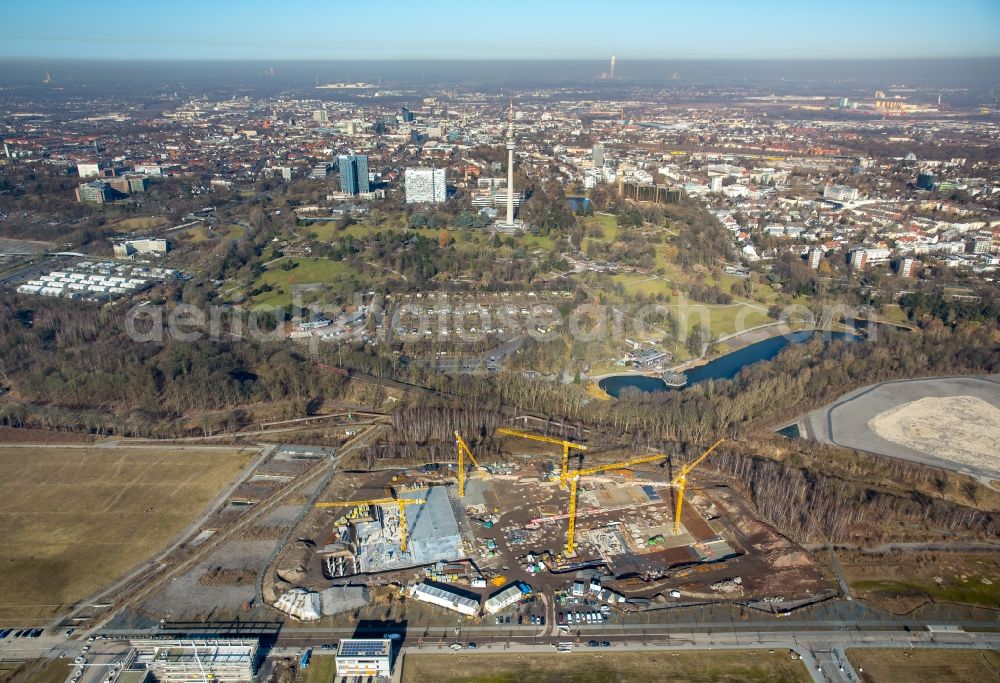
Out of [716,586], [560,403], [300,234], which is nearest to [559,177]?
[300,234]

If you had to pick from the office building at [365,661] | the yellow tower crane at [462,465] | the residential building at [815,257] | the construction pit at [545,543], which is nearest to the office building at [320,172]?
the residential building at [815,257]

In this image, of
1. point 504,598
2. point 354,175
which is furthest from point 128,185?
point 504,598

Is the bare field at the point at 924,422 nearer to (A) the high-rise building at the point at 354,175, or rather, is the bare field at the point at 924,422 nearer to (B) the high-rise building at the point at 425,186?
(B) the high-rise building at the point at 425,186

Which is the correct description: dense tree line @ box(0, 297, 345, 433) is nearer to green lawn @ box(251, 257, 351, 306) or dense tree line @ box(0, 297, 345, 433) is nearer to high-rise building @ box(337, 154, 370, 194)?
green lawn @ box(251, 257, 351, 306)

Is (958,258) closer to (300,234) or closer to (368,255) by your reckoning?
(368,255)

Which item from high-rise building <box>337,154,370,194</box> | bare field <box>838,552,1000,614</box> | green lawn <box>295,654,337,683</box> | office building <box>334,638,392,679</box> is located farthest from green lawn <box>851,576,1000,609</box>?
high-rise building <box>337,154,370,194</box>

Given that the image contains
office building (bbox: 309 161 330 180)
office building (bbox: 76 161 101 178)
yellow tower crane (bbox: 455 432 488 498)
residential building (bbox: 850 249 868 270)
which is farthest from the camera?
office building (bbox: 309 161 330 180)
